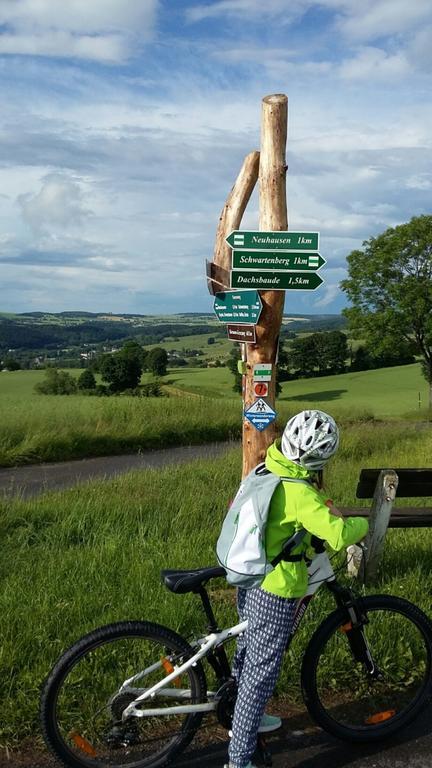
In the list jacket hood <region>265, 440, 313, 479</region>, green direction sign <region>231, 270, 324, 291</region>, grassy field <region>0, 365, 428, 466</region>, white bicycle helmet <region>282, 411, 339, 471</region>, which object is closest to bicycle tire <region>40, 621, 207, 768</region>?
jacket hood <region>265, 440, 313, 479</region>

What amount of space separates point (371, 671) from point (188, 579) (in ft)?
4.17

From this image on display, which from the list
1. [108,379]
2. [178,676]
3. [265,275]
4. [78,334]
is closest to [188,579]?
[178,676]

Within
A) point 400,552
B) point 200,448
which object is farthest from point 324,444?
point 200,448

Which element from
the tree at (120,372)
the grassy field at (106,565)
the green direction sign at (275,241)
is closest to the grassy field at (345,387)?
the tree at (120,372)

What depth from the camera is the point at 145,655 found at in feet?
11.3

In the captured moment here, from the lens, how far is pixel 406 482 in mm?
5328

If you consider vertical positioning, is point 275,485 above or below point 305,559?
above

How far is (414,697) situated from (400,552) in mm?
2154

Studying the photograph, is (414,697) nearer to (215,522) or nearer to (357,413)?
(215,522)

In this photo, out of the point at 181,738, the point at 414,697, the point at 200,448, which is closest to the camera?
the point at 181,738

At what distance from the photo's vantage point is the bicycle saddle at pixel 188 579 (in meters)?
3.17

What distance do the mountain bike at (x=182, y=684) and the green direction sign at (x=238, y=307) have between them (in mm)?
2407

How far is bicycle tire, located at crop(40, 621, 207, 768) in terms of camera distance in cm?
308

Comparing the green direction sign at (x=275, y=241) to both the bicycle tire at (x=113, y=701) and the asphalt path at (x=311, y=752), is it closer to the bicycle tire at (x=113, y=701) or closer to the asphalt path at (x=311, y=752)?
the bicycle tire at (x=113, y=701)
